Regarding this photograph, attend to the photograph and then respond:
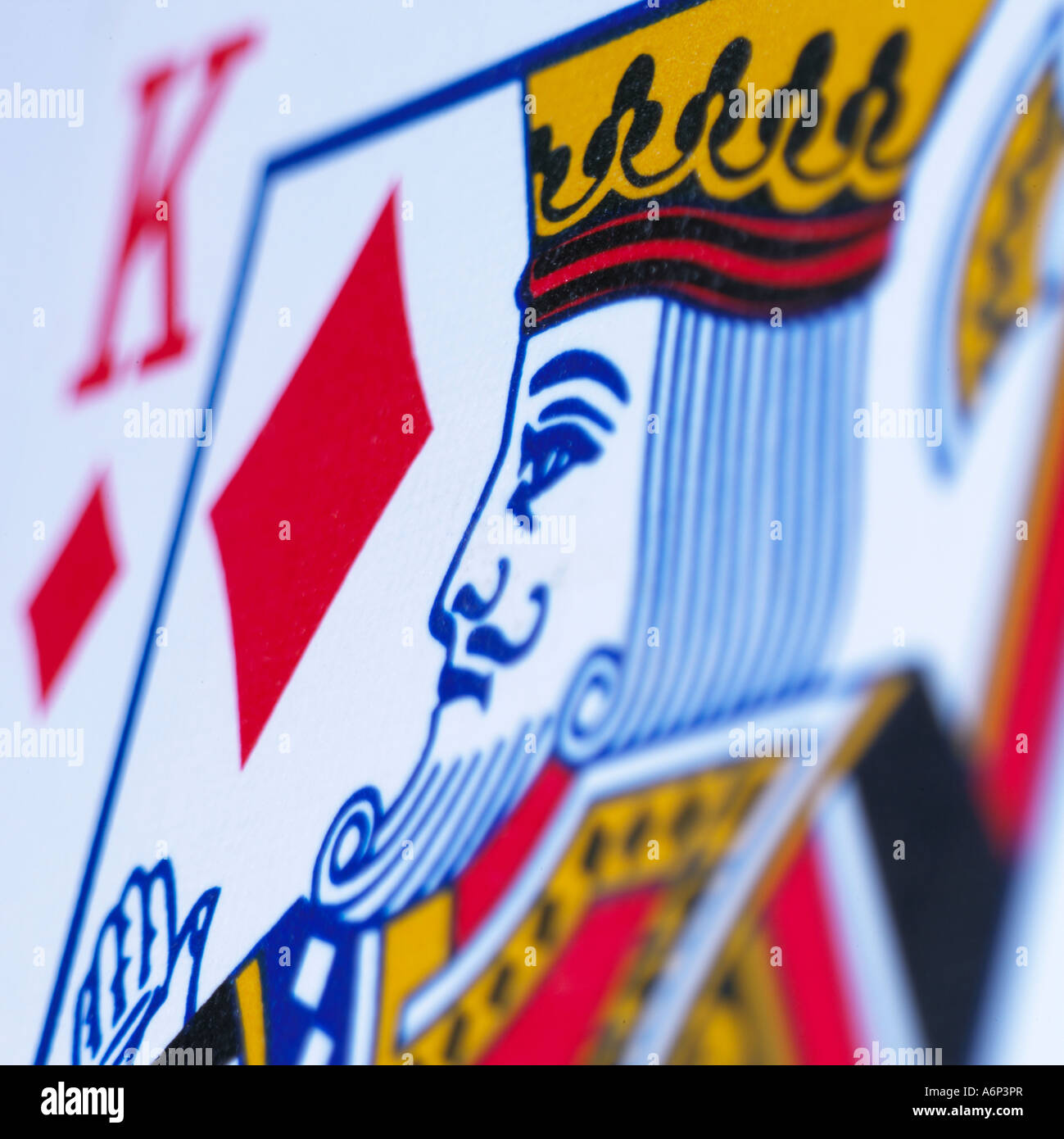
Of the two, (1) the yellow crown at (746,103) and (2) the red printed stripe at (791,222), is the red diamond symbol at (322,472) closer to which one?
(1) the yellow crown at (746,103)

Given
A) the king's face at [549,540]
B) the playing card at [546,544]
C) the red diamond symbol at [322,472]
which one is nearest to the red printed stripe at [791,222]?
the playing card at [546,544]

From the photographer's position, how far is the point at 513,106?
2357 mm

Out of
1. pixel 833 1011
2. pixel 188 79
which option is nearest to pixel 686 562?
pixel 833 1011

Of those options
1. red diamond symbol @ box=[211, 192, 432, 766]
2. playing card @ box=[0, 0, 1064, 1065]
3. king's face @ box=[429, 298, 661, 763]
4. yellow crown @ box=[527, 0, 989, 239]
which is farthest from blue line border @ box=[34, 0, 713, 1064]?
king's face @ box=[429, 298, 661, 763]

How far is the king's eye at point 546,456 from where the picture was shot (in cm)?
224

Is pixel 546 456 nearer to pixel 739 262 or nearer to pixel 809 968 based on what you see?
pixel 739 262

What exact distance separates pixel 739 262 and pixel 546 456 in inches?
18.2

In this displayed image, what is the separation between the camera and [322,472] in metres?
2.47

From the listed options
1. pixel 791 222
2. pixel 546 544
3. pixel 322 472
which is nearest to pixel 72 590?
pixel 322 472

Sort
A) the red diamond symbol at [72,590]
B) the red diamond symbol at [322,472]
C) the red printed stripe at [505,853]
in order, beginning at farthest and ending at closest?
1. the red diamond symbol at [72,590]
2. the red diamond symbol at [322,472]
3. the red printed stripe at [505,853]

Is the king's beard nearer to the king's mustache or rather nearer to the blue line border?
the king's mustache

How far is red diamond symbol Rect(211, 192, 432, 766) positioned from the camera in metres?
2.42

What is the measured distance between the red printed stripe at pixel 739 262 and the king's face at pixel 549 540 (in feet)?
0.26
